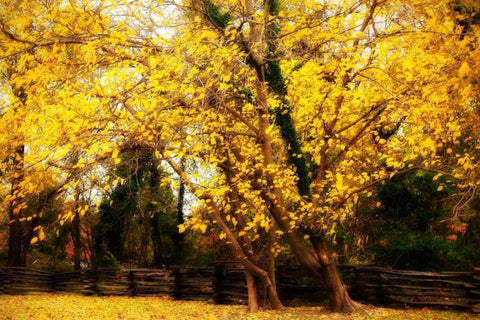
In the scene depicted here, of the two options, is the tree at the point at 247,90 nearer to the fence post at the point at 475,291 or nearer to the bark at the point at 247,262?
the bark at the point at 247,262

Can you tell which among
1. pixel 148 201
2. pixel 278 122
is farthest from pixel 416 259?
pixel 148 201

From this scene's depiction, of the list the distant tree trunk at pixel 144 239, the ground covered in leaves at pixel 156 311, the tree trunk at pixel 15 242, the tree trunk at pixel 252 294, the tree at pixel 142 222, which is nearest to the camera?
the ground covered in leaves at pixel 156 311

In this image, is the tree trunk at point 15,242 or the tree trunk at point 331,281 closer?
the tree trunk at point 331,281

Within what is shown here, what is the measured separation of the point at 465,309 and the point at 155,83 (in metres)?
8.27

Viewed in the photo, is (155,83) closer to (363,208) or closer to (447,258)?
(363,208)

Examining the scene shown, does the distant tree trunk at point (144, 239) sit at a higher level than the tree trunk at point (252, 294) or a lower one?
higher

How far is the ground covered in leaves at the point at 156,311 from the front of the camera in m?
9.09

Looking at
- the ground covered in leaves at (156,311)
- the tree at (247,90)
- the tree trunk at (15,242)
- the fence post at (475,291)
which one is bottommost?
the ground covered in leaves at (156,311)

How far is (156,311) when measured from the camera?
36.8 ft

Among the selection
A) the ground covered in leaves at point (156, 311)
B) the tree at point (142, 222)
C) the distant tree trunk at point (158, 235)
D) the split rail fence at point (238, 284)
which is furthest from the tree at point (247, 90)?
the distant tree trunk at point (158, 235)

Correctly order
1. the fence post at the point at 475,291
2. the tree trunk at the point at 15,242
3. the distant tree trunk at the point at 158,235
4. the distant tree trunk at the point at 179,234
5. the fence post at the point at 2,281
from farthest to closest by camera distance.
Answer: the distant tree trunk at the point at 158,235 < the distant tree trunk at the point at 179,234 < the tree trunk at the point at 15,242 < the fence post at the point at 2,281 < the fence post at the point at 475,291

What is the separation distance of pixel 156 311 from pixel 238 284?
2.38m

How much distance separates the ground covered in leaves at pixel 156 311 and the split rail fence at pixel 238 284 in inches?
21.2

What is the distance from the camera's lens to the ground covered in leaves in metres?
9.09
